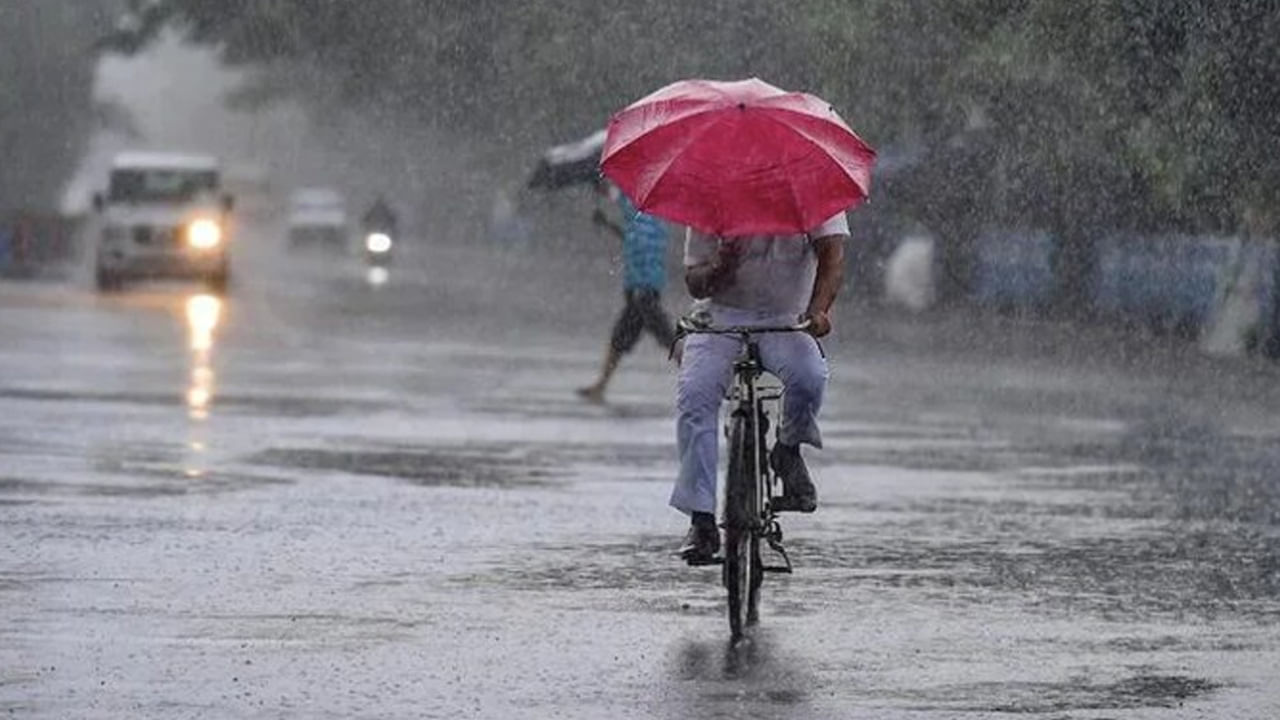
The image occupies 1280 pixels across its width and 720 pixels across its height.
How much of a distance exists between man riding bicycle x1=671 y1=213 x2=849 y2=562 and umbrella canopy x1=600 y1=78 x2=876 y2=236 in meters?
0.17

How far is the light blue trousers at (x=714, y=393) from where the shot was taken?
11367 millimetres

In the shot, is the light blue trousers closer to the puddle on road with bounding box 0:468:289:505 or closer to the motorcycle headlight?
the puddle on road with bounding box 0:468:289:505

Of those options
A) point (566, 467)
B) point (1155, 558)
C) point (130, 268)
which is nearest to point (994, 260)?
point (130, 268)

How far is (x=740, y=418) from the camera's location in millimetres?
11312

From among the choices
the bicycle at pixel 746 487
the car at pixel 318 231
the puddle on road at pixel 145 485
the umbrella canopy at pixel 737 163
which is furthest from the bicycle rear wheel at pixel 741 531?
the car at pixel 318 231

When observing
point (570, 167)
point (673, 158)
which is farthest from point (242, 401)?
point (570, 167)

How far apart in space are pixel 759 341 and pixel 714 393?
0.85 feet

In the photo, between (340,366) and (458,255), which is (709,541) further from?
(458,255)

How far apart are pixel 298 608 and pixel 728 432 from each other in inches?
60.4

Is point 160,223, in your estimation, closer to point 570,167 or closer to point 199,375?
point 570,167

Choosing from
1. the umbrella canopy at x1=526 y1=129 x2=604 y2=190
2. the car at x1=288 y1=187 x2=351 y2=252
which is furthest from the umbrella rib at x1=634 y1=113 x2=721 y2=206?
the car at x1=288 y1=187 x2=351 y2=252

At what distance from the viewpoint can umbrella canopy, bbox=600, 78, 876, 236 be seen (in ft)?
37.2

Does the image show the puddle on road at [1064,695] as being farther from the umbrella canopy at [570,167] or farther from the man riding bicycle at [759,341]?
the umbrella canopy at [570,167]

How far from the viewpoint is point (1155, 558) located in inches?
545
